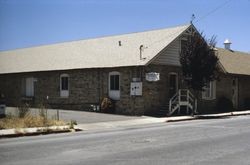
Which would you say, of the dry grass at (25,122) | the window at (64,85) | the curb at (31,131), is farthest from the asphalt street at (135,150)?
the window at (64,85)

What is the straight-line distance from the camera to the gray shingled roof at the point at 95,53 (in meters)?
30.2

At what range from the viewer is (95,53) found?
3422 cm

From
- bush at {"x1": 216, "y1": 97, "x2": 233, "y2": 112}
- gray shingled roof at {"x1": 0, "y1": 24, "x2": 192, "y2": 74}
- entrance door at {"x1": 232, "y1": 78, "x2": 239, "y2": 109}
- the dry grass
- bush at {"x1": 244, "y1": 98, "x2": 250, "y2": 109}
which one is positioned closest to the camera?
the dry grass

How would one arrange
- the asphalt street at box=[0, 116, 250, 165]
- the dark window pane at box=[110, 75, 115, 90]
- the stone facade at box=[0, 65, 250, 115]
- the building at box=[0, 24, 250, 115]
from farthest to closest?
the dark window pane at box=[110, 75, 115, 90]
the building at box=[0, 24, 250, 115]
the stone facade at box=[0, 65, 250, 115]
the asphalt street at box=[0, 116, 250, 165]

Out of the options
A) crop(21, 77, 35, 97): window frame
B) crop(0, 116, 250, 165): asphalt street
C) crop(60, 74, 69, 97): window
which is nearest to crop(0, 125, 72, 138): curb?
crop(0, 116, 250, 165): asphalt street

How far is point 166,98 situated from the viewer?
30.4 metres

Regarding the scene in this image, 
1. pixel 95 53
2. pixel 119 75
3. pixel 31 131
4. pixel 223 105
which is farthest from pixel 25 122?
pixel 223 105

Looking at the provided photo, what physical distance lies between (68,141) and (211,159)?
18.6ft

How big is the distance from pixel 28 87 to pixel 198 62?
52.8 feet

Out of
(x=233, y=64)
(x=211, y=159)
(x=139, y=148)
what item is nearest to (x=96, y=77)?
(x=233, y=64)

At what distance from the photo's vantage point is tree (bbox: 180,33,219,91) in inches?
1149

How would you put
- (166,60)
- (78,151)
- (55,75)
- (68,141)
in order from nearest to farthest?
(78,151) < (68,141) < (166,60) < (55,75)

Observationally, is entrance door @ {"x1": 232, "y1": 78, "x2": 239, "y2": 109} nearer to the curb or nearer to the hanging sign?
the hanging sign

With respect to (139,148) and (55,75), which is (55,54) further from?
(139,148)
